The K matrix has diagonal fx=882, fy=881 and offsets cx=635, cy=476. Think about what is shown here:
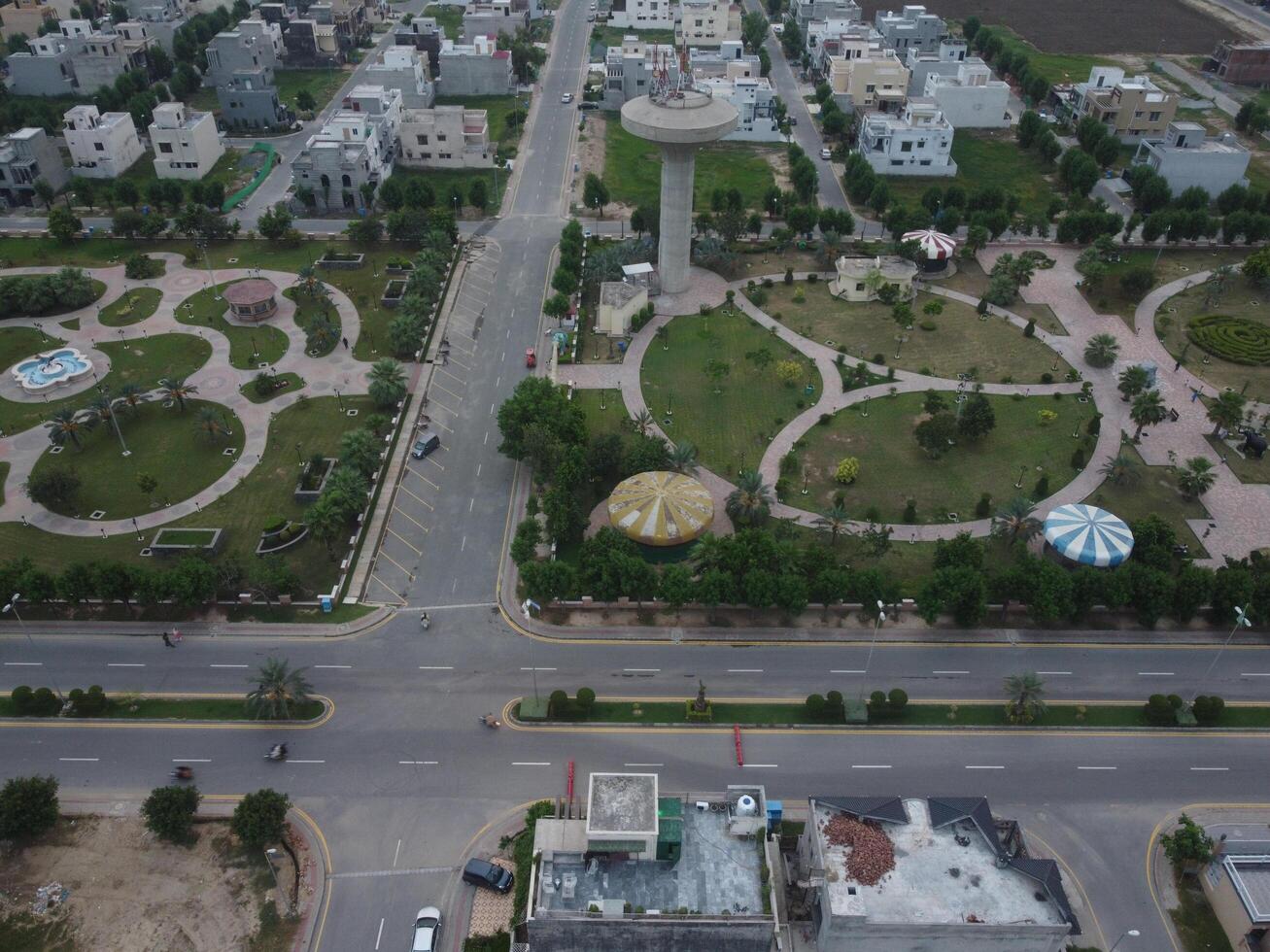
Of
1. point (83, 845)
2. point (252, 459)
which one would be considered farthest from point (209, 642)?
point (252, 459)

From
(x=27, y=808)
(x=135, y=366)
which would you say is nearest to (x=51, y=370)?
(x=135, y=366)

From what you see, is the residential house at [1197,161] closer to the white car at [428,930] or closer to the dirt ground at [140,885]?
the white car at [428,930]

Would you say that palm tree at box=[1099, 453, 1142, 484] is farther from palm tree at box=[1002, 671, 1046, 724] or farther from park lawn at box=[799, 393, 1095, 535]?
palm tree at box=[1002, 671, 1046, 724]

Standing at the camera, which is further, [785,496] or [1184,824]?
[785,496]

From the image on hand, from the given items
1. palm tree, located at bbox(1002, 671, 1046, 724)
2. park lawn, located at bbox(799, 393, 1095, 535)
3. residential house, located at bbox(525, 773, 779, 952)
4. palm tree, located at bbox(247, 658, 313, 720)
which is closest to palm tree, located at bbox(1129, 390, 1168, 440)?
park lawn, located at bbox(799, 393, 1095, 535)

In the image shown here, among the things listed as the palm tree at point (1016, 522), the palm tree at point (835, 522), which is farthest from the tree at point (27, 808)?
the palm tree at point (1016, 522)

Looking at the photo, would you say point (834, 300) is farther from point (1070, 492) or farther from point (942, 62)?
point (942, 62)
